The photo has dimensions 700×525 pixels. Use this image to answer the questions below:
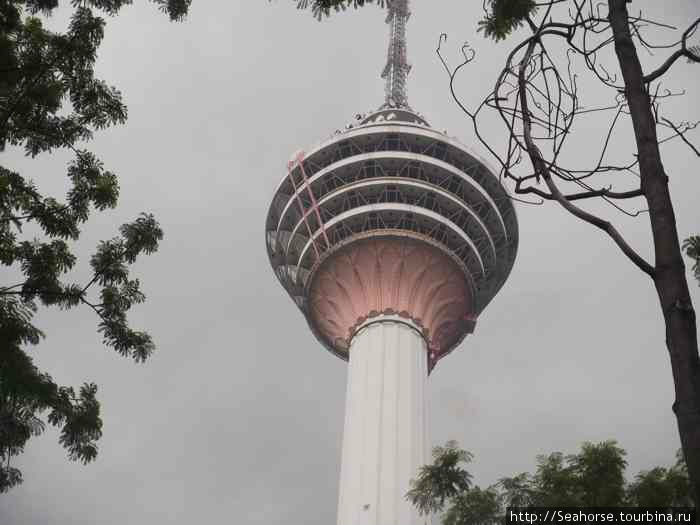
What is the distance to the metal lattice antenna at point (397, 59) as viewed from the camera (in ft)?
205

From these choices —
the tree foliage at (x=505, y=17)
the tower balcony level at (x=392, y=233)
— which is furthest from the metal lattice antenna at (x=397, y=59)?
the tree foliage at (x=505, y=17)

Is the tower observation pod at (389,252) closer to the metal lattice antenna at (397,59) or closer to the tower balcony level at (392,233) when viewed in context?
the tower balcony level at (392,233)

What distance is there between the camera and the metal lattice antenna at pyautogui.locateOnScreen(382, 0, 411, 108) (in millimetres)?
62531

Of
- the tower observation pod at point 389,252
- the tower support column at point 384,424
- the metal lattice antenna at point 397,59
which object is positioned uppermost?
the metal lattice antenna at point 397,59

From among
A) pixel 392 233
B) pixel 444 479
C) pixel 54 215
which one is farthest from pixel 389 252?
pixel 54 215

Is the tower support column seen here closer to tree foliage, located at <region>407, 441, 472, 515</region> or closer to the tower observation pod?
the tower observation pod

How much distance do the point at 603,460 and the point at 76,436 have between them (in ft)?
43.3

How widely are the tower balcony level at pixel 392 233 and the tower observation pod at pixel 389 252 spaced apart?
0.07 meters

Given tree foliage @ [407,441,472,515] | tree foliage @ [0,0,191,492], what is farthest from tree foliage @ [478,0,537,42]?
tree foliage @ [407,441,472,515]

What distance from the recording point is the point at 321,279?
47.7 meters

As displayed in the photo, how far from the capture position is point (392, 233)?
46469 millimetres

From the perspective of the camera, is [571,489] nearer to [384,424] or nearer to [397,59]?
[384,424]

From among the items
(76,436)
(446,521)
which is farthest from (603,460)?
(76,436)

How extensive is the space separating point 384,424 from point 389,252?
34.8 ft
